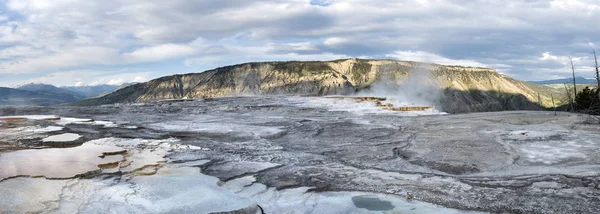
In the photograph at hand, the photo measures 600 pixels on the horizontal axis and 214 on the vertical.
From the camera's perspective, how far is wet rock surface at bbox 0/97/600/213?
6062mm

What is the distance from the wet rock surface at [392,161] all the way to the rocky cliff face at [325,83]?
270ft

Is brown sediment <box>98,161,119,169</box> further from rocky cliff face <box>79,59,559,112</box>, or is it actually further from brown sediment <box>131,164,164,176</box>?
rocky cliff face <box>79,59,559,112</box>

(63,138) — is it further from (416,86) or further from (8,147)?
(416,86)

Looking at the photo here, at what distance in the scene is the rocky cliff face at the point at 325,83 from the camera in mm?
100688

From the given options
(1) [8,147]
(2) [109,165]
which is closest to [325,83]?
(1) [8,147]

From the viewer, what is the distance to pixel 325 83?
9969cm

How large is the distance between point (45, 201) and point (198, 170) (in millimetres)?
2809

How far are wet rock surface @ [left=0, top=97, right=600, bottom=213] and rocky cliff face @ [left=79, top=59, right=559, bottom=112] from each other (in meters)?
82.1

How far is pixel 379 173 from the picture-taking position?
7.60 meters

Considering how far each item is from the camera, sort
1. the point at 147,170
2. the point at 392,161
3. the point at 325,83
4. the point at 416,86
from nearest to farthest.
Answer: the point at 147,170 < the point at 392,161 < the point at 325,83 < the point at 416,86

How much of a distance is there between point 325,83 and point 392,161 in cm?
9141

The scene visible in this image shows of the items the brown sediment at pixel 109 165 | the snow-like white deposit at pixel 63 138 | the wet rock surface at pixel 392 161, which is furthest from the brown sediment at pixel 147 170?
the snow-like white deposit at pixel 63 138

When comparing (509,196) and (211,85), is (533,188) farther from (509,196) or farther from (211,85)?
(211,85)

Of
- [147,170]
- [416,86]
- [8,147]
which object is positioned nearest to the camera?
[147,170]
